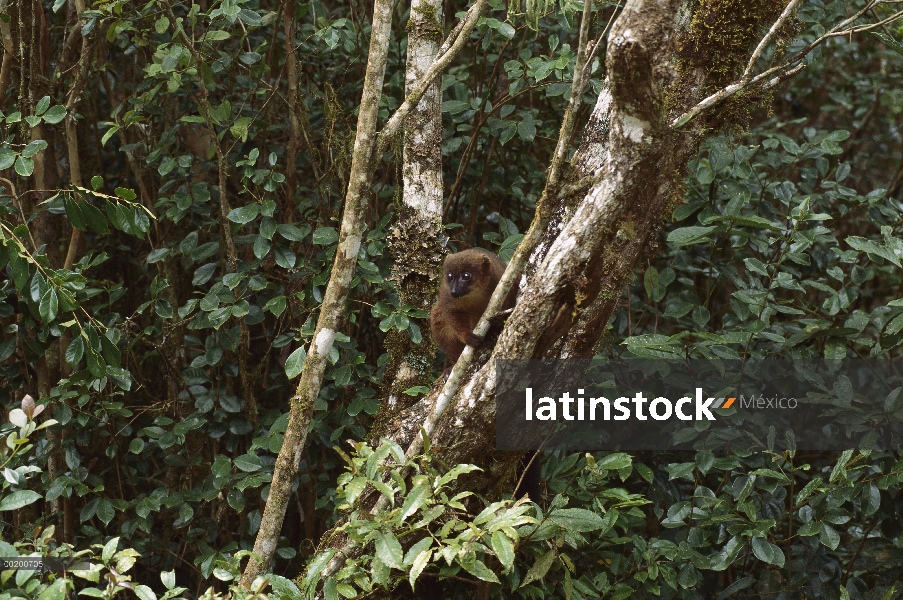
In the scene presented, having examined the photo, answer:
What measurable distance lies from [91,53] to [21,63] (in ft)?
1.25

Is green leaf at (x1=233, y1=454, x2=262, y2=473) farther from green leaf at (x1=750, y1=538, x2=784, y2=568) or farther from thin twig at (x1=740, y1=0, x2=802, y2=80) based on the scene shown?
thin twig at (x1=740, y1=0, x2=802, y2=80)

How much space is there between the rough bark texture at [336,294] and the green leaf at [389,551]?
31.7 inches

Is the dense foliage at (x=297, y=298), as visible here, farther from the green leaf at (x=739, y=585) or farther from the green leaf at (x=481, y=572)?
the green leaf at (x=481, y=572)

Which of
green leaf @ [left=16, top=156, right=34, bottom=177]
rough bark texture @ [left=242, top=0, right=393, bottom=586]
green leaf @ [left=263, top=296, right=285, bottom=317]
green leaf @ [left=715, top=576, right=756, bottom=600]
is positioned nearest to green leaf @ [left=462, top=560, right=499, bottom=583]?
rough bark texture @ [left=242, top=0, right=393, bottom=586]

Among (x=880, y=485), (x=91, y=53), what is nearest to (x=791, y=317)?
(x=880, y=485)

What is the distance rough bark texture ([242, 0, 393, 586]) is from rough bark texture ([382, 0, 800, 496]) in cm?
40

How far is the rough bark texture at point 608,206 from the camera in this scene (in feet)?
8.68

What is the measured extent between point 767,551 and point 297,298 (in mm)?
2483

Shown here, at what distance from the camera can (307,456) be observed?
455 cm

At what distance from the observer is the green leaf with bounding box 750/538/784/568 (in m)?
3.66

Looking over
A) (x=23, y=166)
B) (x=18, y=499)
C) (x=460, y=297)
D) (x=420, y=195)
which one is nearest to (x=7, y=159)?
(x=23, y=166)

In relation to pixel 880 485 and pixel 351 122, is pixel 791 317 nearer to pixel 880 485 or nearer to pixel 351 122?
pixel 880 485

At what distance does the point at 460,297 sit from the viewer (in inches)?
166

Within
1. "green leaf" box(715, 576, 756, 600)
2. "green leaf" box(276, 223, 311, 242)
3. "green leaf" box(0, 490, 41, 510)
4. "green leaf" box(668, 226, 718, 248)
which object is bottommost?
"green leaf" box(715, 576, 756, 600)
